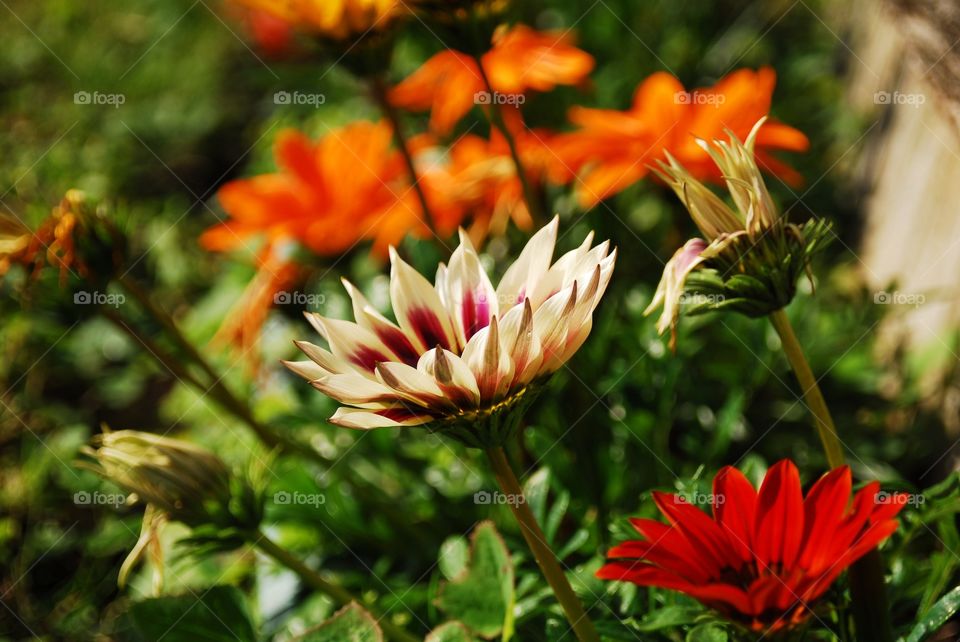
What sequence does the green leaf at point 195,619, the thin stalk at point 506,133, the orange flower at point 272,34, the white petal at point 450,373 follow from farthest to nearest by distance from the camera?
the orange flower at point 272,34 < the thin stalk at point 506,133 < the green leaf at point 195,619 < the white petal at point 450,373

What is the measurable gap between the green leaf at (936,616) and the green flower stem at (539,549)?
0.22 metres

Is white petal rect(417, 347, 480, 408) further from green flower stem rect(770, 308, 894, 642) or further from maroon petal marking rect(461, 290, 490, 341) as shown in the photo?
green flower stem rect(770, 308, 894, 642)

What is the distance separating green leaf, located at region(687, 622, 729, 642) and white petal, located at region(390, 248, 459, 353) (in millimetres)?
248

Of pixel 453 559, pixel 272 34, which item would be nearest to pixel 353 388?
pixel 453 559

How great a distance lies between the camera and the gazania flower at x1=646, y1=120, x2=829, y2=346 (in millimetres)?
628

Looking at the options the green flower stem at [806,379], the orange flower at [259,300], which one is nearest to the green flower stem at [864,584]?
the green flower stem at [806,379]

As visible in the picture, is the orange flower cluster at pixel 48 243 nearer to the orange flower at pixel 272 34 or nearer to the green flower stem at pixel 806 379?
the green flower stem at pixel 806 379

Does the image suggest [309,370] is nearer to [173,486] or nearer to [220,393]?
[173,486]

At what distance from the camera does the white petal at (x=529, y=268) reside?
24.6 inches

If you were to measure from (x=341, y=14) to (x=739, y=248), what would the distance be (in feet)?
1.71

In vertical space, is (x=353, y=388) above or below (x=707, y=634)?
above

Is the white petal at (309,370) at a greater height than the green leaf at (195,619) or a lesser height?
greater

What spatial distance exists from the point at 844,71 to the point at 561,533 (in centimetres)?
116

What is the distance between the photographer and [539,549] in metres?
0.64
